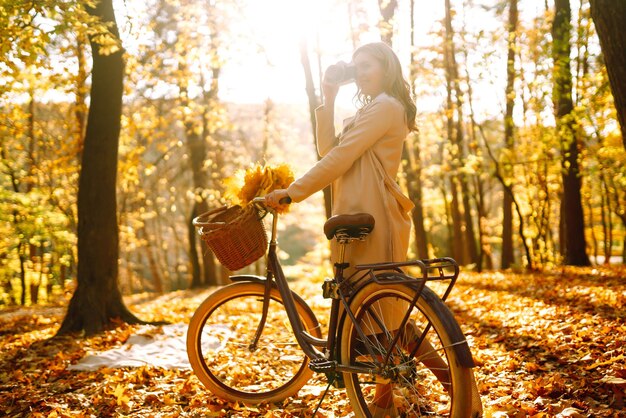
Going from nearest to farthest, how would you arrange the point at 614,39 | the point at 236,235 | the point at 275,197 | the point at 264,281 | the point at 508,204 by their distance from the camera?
the point at 275,197 < the point at 236,235 < the point at 264,281 < the point at 614,39 < the point at 508,204

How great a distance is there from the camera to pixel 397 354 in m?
2.88

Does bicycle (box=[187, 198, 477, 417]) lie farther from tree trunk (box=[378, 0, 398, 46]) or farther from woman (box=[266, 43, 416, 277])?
tree trunk (box=[378, 0, 398, 46])

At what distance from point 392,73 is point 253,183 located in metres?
1.11

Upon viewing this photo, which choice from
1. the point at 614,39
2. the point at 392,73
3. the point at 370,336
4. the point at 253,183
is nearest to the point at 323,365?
the point at 370,336

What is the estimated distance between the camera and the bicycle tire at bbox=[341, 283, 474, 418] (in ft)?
8.64

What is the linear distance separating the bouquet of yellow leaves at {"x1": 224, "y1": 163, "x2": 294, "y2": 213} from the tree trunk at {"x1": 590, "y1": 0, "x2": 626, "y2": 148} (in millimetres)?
2791

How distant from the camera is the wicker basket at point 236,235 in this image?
10.9 ft

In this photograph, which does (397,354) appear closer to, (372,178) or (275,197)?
(372,178)

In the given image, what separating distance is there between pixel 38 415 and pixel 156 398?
80cm

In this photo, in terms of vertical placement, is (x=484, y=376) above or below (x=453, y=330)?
below

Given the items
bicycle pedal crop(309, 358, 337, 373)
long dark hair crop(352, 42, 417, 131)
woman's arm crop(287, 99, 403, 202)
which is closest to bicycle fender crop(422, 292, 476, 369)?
bicycle pedal crop(309, 358, 337, 373)

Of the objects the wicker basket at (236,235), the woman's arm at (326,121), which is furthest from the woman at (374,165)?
the wicker basket at (236,235)

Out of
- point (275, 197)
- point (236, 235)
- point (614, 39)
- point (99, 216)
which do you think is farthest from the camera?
point (99, 216)

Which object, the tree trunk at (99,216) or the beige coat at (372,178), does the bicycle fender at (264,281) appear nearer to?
the beige coat at (372,178)
